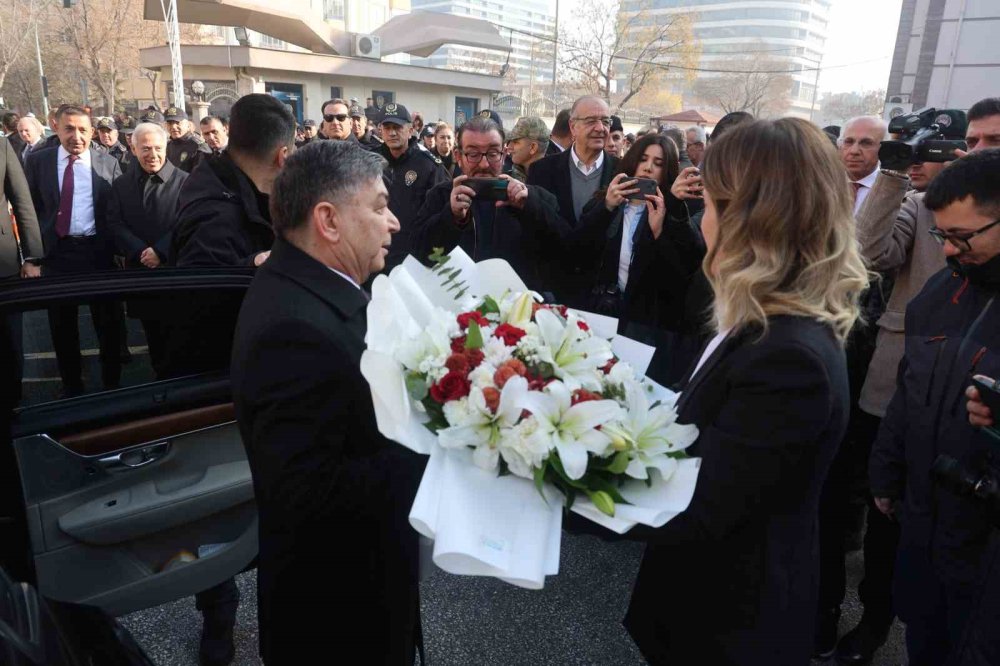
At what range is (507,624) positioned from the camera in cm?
287

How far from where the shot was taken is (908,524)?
7.14 feet

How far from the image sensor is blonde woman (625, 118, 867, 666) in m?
1.40

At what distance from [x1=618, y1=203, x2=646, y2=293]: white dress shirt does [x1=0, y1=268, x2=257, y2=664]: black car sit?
7.20 feet

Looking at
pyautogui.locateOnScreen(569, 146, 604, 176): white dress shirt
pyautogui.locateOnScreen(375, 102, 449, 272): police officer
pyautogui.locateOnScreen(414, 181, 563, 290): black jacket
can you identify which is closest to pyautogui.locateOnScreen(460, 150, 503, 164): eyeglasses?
pyautogui.locateOnScreen(414, 181, 563, 290): black jacket

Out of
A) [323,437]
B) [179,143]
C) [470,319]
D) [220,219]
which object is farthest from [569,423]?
[179,143]

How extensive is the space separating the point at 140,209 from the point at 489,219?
3212mm

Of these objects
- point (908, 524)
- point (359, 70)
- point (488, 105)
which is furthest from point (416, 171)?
point (488, 105)

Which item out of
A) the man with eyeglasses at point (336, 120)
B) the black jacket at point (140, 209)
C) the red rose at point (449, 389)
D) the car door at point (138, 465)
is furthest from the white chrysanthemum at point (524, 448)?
the man with eyeglasses at point (336, 120)

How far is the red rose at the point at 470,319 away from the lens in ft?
5.11

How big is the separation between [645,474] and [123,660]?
145 centimetres

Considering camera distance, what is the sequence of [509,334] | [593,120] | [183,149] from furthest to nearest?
[183,149] → [593,120] → [509,334]

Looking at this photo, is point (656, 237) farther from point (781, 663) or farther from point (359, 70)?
point (359, 70)

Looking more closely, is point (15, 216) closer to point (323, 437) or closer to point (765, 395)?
point (323, 437)

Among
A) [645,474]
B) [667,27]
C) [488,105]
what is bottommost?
[645,474]
